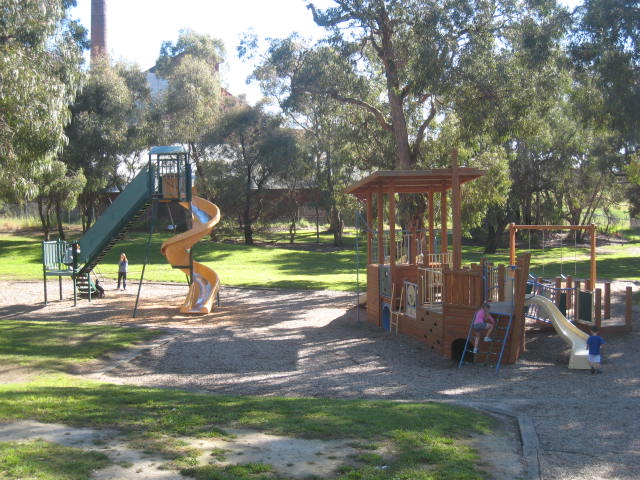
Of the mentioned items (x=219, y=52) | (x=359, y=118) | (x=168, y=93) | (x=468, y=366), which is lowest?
(x=468, y=366)

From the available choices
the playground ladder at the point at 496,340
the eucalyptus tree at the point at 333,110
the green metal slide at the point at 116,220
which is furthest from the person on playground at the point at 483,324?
the eucalyptus tree at the point at 333,110

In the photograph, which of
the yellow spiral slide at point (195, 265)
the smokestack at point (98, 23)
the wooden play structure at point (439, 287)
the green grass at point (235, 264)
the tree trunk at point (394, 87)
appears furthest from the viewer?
the smokestack at point (98, 23)

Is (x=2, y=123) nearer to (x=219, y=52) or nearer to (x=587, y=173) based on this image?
(x=587, y=173)

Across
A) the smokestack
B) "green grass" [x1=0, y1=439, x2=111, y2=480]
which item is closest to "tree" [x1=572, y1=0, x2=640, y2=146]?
"green grass" [x1=0, y1=439, x2=111, y2=480]

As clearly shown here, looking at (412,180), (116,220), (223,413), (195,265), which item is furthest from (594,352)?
(116,220)

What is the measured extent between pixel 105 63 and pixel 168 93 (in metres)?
5.09

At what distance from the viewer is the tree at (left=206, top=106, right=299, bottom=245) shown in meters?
46.3

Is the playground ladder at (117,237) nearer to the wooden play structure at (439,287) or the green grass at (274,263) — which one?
the green grass at (274,263)

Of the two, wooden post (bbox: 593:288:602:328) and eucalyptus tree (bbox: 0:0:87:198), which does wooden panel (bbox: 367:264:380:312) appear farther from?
eucalyptus tree (bbox: 0:0:87:198)

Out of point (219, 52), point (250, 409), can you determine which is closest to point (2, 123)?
point (250, 409)

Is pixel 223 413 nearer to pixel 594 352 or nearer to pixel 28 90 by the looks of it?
pixel 594 352

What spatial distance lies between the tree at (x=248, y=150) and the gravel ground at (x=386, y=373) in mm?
28229

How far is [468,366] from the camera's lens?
480 inches

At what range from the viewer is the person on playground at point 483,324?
12.0 meters
